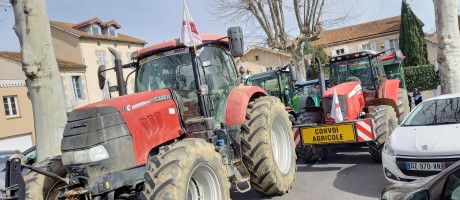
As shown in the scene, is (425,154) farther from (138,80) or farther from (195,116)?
(138,80)

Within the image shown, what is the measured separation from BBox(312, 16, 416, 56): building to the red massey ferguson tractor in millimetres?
36747

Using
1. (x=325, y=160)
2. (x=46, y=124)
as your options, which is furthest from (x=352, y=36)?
(x=46, y=124)

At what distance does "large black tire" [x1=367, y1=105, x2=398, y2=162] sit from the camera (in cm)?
732

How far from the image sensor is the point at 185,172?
3943mm

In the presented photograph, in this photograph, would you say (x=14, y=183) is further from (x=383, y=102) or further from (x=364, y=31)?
(x=364, y=31)

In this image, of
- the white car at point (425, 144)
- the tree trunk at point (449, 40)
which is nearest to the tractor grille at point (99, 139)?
the white car at point (425, 144)

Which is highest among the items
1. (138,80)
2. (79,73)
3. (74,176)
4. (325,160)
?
(79,73)

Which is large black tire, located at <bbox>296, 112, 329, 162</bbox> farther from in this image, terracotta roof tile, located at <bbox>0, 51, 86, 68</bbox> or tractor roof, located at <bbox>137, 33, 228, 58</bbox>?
terracotta roof tile, located at <bbox>0, 51, 86, 68</bbox>

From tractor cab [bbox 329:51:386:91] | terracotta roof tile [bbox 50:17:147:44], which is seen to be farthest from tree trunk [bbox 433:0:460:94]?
terracotta roof tile [bbox 50:17:147:44]

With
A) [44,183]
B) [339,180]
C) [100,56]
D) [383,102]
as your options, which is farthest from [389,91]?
[100,56]

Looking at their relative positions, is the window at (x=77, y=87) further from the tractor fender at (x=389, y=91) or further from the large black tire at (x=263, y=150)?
the large black tire at (x=263, y=150)

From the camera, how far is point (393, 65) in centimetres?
1634

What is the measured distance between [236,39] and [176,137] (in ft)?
4.68

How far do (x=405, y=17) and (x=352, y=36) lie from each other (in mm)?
8299
